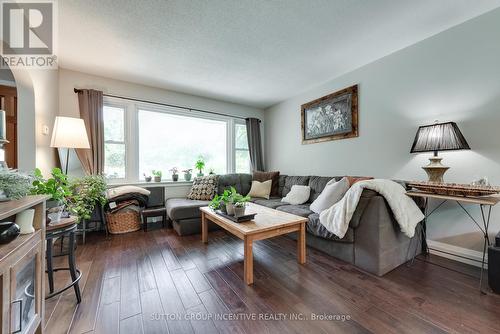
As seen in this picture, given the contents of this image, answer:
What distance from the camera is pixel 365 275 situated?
1.79 m

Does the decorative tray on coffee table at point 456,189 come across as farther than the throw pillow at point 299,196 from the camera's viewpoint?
No

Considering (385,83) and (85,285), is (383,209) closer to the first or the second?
(385,83)

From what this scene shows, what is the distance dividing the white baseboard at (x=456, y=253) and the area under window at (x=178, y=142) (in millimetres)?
3505

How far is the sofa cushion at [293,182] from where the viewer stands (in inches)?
130

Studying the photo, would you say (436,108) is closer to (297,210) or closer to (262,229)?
(297,210)

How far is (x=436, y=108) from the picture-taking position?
218 centimetres

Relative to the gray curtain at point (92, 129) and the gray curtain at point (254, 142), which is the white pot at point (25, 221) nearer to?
the gray curtain at point (92, 129)

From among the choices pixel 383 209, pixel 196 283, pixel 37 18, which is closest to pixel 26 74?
pixel 37 18

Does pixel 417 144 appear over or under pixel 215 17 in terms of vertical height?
under

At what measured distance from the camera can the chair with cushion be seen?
3033 mm

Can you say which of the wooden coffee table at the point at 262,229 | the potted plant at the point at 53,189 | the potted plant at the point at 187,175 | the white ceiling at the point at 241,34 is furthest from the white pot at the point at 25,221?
the potted plant at the point at 187,175

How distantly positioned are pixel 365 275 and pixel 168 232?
2.57 meters

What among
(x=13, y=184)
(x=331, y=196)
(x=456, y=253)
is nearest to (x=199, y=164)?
(x=331, y=196)
